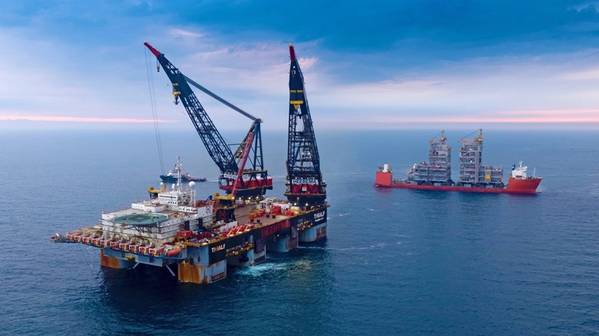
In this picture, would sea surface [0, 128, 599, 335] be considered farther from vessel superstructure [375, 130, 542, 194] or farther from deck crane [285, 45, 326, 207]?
vessel superstructure [375, 130, 542, 194]

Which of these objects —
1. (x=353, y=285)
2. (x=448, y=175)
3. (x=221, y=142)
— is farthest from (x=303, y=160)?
(x=448, y=175)

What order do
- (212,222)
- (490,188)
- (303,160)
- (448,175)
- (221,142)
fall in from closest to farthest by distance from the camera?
(212,222), (303,160), (221,142), (490,188), (448,175)

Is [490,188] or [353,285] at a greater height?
[490,188]

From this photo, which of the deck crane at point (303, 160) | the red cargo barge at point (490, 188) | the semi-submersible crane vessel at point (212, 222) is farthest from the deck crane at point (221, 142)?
the red cargo barge at point (490, 188)

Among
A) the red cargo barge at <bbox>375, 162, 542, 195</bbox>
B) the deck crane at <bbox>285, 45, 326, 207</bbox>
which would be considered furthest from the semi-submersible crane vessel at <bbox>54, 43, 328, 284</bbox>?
the red cargo barge at <bbox>375, 162, 542, 195</bbox>

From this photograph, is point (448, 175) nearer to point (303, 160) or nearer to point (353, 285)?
point (303, 160)

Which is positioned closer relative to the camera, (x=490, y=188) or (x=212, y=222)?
(x=212, y=222)
